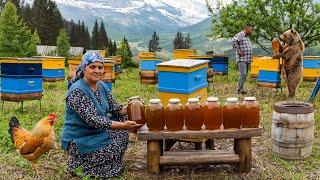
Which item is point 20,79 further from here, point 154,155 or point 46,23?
point 46,23

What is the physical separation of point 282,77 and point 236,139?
655cm

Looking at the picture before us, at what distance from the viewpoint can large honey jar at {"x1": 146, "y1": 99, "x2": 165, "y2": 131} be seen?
494 cm

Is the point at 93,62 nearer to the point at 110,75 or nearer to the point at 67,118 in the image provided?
the point at 67,118

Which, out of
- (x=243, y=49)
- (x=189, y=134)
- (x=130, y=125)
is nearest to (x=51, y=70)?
(x=243, y=49)

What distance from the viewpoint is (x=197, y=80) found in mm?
6527

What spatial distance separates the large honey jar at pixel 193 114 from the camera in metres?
4.93

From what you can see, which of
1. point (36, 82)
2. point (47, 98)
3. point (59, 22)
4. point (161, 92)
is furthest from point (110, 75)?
point (59, 22)

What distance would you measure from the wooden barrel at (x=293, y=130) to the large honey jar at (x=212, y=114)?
52.8 inches

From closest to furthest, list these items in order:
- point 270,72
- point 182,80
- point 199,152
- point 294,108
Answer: point 199,152, point 294,108, point 182,80, point 270,72

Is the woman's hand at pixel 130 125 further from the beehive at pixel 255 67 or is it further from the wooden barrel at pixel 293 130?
the beehive at pixel 255 67

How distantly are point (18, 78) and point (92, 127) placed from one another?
4408mm

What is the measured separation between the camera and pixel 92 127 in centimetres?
500

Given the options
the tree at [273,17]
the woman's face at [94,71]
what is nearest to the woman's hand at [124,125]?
the woman's face at [94,71]

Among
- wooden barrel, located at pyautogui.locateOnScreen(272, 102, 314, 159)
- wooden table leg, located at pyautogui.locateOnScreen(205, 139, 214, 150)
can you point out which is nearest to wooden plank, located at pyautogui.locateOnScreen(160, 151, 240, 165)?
wooden table leg, located at pyautogui.locateOnScreen(205, 139, 214, 150)
